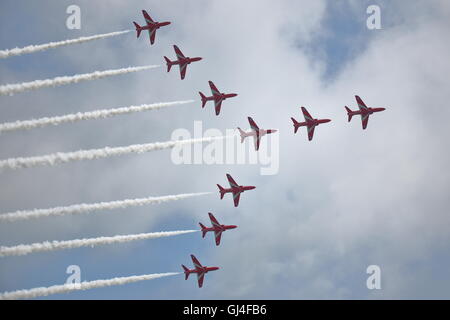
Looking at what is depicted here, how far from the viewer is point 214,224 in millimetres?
144625

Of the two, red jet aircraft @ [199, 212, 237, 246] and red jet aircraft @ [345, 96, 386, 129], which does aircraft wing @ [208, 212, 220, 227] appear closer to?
red jet aircraft @ [199, 212, 237, 246]

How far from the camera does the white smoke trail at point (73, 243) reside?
110 m

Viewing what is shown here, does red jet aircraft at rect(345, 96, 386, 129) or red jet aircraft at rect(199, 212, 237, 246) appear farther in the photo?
red jet aircraft at rect(345, 96, 386, 129)

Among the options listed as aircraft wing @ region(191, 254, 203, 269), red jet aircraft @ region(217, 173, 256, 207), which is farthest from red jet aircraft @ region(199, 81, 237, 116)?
aircraft wing @ region(191, 254, 203, 269)

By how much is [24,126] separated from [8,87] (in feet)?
18.9

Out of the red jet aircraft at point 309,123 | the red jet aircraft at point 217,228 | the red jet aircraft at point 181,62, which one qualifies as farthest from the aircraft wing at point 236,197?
the red jet aircraft at point 181,62

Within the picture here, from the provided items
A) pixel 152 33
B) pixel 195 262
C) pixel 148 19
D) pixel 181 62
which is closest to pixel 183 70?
pixel 181 62

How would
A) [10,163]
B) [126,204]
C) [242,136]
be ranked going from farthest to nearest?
1. [242,136]
2. [126,204]
3. [10,163]

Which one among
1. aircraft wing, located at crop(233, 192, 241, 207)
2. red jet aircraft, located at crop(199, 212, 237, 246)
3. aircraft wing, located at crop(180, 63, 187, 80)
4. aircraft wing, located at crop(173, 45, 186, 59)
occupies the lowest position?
red jet aircraft, located at crop(199, 212, 237, 246)

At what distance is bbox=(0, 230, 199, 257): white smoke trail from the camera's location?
110m

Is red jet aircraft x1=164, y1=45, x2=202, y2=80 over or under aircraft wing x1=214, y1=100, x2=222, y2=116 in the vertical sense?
over

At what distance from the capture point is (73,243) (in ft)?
379
